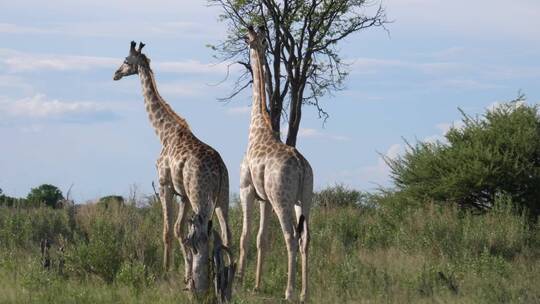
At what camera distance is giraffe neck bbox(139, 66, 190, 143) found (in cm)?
1305

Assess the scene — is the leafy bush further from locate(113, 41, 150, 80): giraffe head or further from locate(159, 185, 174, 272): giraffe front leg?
locate(113, 41, 150, 80): giraffe head

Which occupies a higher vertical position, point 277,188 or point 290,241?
point 277,188

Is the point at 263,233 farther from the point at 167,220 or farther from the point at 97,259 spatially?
the point at 97,259

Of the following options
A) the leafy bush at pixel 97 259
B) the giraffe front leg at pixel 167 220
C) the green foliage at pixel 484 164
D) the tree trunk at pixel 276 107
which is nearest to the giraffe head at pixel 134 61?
the giraffe front leg at pixel 167 220

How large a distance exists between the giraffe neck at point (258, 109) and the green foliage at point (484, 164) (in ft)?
22.8

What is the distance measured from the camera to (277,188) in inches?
421

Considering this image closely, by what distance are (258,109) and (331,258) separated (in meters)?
2.68

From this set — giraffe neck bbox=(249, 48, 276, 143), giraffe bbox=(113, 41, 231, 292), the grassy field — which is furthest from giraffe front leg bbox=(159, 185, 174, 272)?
giraffe neck bbox=(249, 48, 276, 143)

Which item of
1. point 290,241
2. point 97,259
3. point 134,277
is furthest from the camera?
point 97,259

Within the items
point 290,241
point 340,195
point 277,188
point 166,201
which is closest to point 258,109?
point 166,201

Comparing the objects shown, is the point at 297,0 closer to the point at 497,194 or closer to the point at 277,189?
the point at 497,194

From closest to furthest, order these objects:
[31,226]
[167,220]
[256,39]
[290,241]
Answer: [290,241] → [167,220] → [256,39] → [31,226]

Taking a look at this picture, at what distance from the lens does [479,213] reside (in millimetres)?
18359

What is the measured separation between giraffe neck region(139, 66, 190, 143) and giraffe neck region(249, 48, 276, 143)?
111 cm
